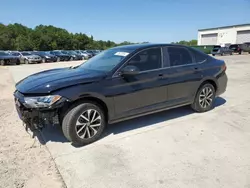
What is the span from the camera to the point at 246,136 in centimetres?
368

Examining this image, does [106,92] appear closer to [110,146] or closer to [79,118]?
[79,118]

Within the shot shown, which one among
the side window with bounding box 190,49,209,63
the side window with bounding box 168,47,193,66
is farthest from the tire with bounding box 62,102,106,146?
the side window with bounding box 190,49,209,63

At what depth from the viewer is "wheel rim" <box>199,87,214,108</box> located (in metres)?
4.81

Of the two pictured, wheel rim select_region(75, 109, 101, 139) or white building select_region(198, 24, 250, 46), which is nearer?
wheel rim select_region(75, 109, 101, 139)

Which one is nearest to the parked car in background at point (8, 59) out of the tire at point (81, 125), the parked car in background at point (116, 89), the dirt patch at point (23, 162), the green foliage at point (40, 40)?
the dirt patch at point (23, 162)

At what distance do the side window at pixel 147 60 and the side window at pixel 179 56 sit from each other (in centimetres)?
30

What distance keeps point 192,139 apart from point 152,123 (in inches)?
35.3

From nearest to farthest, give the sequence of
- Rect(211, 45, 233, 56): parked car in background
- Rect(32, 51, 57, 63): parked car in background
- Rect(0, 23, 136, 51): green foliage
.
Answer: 1. Rect(32, 51, 57, 63): parked car in background
2. Rect(211, 45, 233, 56): parked car in background
3. Rect(0, 23, 136, 51): green foliage

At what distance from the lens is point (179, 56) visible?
4.48 m

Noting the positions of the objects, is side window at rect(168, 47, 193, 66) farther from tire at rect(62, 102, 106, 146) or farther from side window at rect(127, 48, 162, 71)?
tire at rect(62, 102, 106, 146)

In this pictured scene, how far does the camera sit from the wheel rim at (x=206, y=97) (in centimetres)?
481

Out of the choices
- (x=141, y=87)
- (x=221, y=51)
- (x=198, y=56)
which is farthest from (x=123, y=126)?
(x=221, y=51)

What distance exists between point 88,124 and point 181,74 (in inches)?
83.6

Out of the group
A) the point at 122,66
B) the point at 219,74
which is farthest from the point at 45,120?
the point at 219,74
